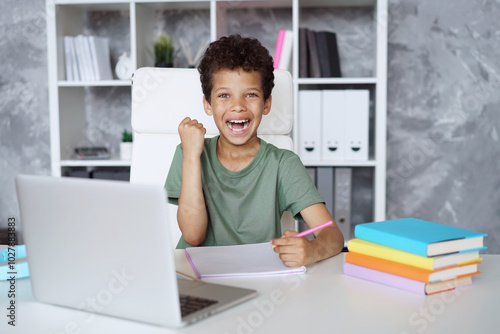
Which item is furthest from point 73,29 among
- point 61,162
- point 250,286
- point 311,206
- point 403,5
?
point 250,286

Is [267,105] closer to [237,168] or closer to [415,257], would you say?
[237,168]

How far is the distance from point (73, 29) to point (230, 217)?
5.40 ft

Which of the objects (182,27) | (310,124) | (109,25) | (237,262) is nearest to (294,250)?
(237,262)

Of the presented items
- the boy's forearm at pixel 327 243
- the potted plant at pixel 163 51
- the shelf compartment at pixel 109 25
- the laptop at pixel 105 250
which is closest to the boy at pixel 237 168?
the boy's forearm at pixel 327 243

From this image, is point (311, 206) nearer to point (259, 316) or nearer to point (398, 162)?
point (259, 316)

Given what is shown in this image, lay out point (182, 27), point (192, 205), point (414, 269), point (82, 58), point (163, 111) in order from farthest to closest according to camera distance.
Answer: point (182, 27), point (82, 58), point (163, 111), point (192, 205), point (414, 269)

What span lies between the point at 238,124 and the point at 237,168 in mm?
122

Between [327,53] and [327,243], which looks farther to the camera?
[327,53]

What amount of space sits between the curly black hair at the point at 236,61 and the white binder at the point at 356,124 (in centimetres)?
91

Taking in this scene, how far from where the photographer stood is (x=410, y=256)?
86 cm

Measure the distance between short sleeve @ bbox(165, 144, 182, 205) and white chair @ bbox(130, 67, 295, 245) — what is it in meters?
0.09

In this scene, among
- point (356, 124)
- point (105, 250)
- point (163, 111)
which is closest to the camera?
point (105, 250)

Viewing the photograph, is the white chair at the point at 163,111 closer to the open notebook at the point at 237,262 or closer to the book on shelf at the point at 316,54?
the open notebook at the point at 237,262

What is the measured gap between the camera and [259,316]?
74cm
